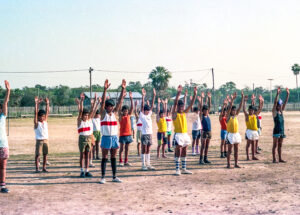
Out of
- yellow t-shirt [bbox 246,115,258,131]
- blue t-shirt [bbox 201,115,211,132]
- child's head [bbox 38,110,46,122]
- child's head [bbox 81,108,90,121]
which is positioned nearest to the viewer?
child's head [bbox 81,108,90,121]

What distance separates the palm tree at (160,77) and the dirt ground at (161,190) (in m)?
55.0

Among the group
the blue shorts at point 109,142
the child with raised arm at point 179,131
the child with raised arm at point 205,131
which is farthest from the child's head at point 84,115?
the child with raised arm at point 205,131

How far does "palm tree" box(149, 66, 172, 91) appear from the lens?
6538 centimetres

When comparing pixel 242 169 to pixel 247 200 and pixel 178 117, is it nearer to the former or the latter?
pixel 178 117

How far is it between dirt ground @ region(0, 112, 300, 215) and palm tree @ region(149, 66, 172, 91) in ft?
181

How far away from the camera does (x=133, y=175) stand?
902 centimetres

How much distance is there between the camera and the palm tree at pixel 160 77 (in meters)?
65.4

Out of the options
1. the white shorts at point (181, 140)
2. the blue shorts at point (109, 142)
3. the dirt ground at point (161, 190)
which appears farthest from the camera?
the white shorts at point (181, 140)

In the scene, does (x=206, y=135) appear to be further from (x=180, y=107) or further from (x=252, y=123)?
(x=180, y=107)

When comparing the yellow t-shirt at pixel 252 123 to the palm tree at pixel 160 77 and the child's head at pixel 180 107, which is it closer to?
the child's head at pixel 180 107

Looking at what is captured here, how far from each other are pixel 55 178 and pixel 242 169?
18.0 ft

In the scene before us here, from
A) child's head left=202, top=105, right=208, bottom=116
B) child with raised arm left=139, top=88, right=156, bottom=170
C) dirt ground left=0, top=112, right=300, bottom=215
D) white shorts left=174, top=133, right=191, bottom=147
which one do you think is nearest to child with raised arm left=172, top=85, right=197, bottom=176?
white shorts left=174, top=133, right=191, bottom=147

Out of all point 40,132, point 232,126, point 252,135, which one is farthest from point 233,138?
point 40,132

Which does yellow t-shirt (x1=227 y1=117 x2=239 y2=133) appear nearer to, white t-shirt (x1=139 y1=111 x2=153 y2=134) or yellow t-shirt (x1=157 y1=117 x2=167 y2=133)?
white t-shirt (x1=139 y1=111 x2=153 y2=134)
